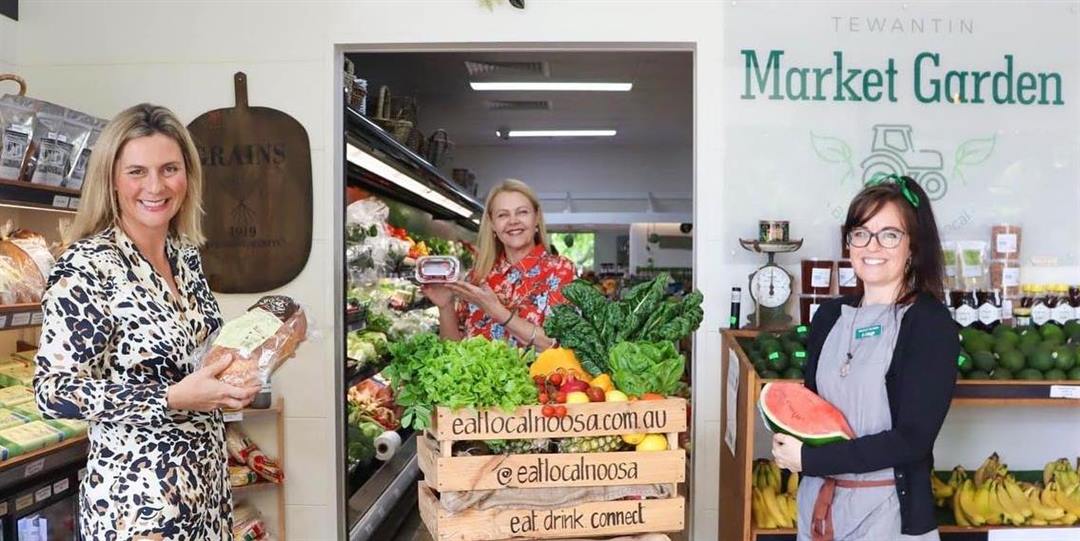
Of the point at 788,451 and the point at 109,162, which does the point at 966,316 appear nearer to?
the point at 788,451

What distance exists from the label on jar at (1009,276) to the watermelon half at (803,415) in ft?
6.24

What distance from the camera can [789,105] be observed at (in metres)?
3.70

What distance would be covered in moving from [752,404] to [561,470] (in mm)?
1275

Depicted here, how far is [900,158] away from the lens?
3.71 m

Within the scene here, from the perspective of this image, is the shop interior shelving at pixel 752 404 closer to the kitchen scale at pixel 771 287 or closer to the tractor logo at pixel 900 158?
the kitchen scale at pixel 771 287

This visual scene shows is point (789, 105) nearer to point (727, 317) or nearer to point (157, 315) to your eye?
point (727, 317)

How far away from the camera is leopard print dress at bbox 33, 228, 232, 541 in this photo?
6.26 feet

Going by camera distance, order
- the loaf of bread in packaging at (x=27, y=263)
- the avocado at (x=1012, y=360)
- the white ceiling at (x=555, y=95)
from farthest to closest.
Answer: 1. the white ceiling at (x=555, y=95)
2. the avocado at (x=1012, y=360)
3. the loaf of bread in packaging at (x=27, y=263)

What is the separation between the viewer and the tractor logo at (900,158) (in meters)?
3.70

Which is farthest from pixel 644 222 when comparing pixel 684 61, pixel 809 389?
pixel 809 389

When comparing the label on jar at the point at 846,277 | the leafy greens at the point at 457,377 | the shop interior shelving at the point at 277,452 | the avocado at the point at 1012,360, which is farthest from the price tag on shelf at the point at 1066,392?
the shop interior shelving at the point at 277,452

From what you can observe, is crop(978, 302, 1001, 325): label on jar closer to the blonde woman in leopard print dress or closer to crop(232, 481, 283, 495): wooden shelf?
the blonde woman in leopard print dress

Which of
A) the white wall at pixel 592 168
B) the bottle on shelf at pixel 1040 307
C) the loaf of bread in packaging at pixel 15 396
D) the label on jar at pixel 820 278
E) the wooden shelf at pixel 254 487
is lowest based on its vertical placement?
the wooden shelf at pixel 254 487

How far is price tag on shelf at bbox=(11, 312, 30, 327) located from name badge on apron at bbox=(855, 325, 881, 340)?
2562 mm
